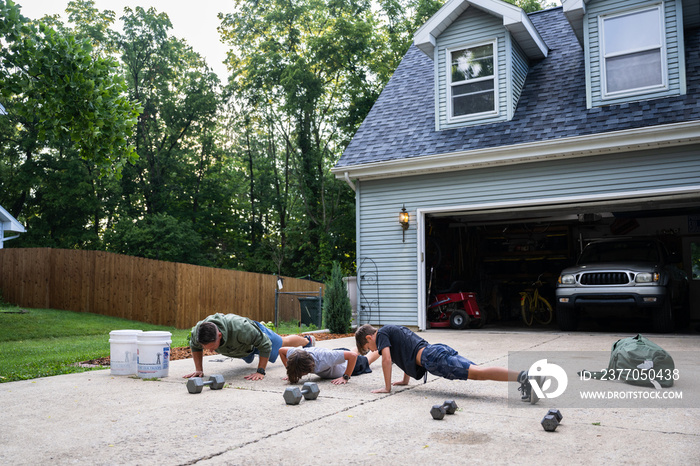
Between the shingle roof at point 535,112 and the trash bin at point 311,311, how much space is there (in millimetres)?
4096

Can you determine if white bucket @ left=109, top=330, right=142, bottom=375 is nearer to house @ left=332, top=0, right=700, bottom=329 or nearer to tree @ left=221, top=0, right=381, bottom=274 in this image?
house @ left=332, top=0, right=700, bottom=329

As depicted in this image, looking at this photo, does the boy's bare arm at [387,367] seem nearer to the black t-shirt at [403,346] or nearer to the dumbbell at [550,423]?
the black t-shirt at [403,346]

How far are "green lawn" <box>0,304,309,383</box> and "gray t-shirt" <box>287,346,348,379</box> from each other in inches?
114

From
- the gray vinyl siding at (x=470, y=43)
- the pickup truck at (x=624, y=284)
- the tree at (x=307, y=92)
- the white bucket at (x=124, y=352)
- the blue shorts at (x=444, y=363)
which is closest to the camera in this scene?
the blue shorts at (x=444, y=363)

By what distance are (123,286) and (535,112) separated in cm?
1234

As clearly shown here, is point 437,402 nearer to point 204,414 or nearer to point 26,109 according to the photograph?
point 204,414

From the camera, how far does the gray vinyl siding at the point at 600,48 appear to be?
388 inches

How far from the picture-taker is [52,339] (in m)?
12.0

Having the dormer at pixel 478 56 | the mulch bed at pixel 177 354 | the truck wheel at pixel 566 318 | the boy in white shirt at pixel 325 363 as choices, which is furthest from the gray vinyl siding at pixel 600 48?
the boy in white shirt at pixel 325 363

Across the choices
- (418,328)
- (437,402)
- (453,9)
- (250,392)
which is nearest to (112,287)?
(418,328)

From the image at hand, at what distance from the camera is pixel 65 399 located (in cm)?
463

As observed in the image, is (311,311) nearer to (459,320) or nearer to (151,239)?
(459,320)

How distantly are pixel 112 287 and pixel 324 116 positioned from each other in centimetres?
1363

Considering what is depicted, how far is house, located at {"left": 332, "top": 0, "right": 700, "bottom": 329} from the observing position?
9828 millimetres
